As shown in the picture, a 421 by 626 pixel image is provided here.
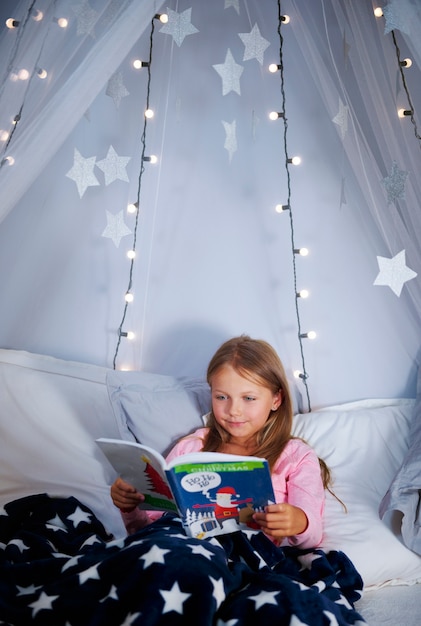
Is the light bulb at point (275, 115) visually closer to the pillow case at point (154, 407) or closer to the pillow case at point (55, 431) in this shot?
the pillow case at point (154, 407)

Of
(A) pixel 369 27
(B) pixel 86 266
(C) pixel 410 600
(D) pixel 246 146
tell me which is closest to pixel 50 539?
(C) pixel 410 600

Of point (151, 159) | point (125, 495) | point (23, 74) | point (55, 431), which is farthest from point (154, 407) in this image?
point (23, 74)

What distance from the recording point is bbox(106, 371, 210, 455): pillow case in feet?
6.33

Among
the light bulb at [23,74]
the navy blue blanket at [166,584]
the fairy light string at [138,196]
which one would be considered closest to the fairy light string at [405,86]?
the fairy light string at [138,196]

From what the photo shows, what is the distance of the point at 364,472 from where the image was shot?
6.30ft

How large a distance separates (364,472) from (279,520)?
1.80 feet

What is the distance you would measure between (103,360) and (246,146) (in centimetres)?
88

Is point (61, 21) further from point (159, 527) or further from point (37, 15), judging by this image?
point (159, 527)

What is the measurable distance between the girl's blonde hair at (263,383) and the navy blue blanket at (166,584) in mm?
352

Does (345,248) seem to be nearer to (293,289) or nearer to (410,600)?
(293,289)

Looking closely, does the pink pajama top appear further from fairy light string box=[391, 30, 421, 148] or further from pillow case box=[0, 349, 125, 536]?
fairy light string box=[391, 30, 421, 148]

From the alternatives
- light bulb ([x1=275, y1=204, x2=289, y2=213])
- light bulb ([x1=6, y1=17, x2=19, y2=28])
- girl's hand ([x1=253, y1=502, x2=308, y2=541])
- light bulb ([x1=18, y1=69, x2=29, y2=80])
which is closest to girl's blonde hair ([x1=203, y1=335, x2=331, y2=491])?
girl's hand ([x1=253, y1=502, x2=308, y2=541])

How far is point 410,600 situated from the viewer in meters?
1.50

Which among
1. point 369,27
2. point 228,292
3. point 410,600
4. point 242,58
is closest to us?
point 410,600
